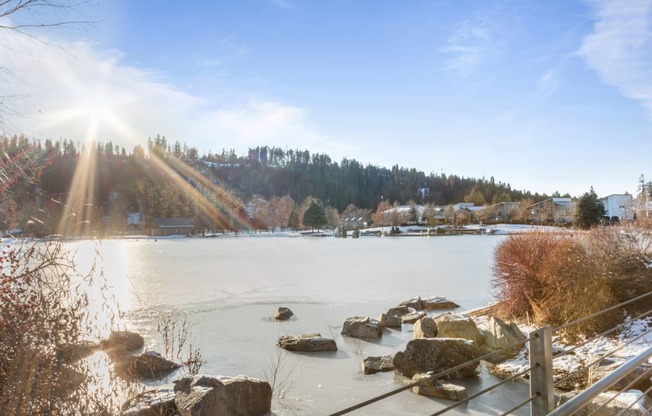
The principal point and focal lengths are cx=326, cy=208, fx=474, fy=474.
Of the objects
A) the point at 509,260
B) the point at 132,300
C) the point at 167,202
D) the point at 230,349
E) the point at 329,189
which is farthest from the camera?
the point at 329,189

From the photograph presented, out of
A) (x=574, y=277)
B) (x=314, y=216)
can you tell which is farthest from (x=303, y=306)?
(x=314, y=216)

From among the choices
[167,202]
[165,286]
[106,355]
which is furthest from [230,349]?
[167,202]

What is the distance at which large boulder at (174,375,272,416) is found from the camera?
888 cm

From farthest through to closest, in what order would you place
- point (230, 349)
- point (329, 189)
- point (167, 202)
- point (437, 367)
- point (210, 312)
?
point (329, 189) < point (167, 202) < point (210, 312) < point (230, 349) < point (437, 367)

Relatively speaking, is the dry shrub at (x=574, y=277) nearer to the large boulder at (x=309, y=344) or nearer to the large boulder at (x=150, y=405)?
the large boulder at (x=309, y=344)

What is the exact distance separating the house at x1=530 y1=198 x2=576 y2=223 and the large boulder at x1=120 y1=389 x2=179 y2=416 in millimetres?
114059

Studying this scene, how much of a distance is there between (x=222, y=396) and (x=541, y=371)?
770cm

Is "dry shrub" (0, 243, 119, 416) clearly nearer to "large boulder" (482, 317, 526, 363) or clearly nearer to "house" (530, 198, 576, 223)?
"large boulder" (482, 317, 526, 363)

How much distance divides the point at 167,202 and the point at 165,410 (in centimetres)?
12226

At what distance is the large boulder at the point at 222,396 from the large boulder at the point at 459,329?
6960 mm

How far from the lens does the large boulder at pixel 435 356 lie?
41.3 feet

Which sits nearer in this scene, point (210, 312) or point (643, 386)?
point (643, 386)

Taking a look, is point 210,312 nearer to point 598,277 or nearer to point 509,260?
point 509,260

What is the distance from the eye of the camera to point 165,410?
909cm
